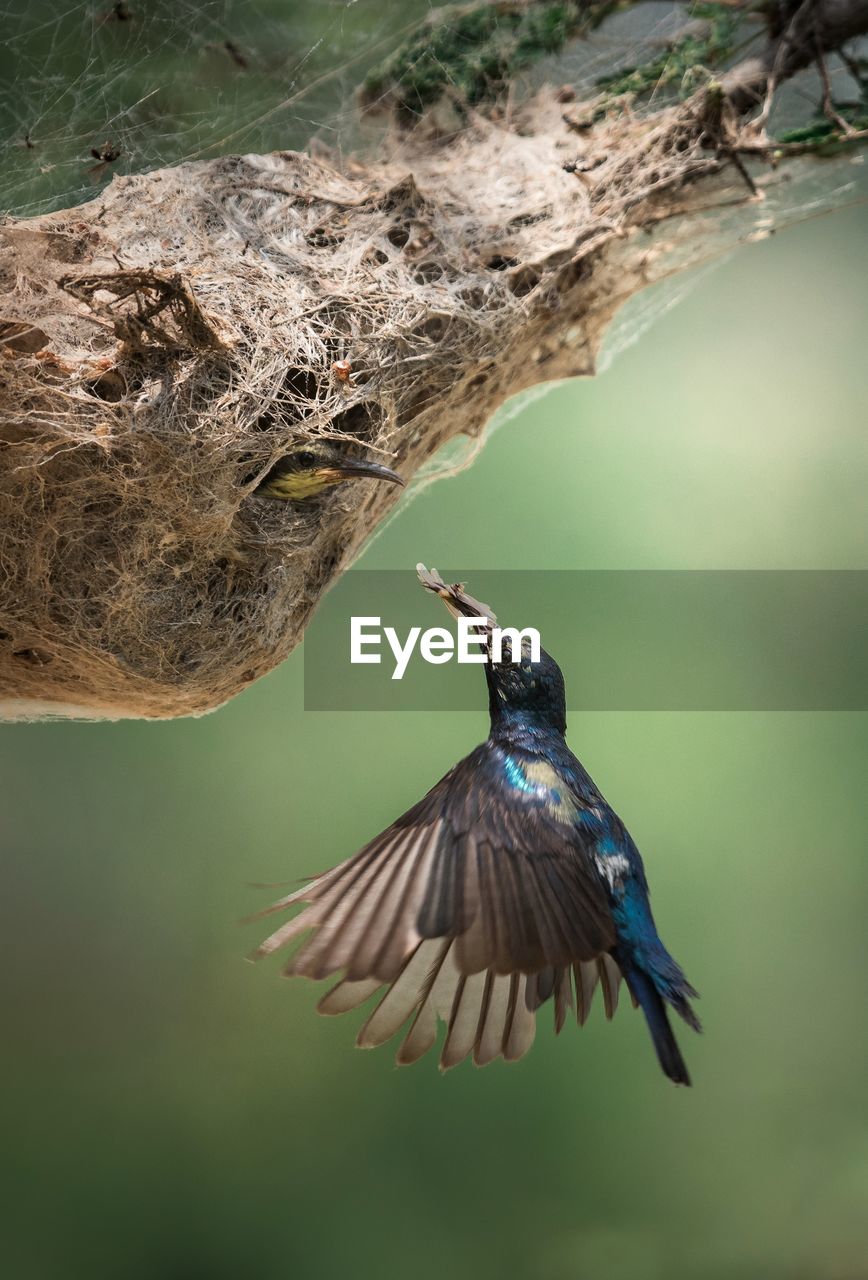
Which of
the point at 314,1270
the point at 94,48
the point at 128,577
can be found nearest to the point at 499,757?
the point at 128,577

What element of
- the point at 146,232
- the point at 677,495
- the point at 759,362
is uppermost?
the point at 759,362

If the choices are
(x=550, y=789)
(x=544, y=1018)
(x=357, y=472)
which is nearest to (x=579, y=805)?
(x=550, y=789)

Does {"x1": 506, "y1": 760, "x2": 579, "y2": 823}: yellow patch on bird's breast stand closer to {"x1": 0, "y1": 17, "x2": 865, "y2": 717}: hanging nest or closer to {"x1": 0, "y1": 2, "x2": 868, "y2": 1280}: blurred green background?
{"x1": 0, "y1": 17, "x2": 865, "y2": 717}: hanging nest

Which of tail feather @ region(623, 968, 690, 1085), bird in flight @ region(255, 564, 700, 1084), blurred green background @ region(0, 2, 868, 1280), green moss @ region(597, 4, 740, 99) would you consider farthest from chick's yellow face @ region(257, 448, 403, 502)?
blurred green background @ region(0, 2, 868, 1280)

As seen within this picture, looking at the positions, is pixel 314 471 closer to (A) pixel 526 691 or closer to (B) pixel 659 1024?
(A) pixel 526 691

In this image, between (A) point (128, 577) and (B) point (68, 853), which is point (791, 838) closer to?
(B) point (68, 853)

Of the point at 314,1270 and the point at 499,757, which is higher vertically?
the point at 499,757
